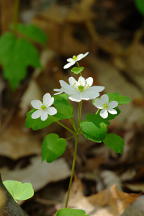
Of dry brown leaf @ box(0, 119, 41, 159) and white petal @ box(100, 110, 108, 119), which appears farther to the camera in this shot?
dry brown leaf @ box(0, 119, 41, 159)

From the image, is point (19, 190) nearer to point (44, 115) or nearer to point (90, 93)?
point (44, 115)

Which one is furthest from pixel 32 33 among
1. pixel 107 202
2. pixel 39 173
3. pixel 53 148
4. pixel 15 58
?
pixel 53 148

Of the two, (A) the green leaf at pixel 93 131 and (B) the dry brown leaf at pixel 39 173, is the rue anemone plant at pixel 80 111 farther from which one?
(B) the dry brown leaf at pixel 39 173

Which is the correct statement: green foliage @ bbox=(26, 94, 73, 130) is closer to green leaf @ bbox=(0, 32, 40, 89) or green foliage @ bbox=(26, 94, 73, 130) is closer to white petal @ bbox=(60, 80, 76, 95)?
white petal @ bbox=(60, 80, 76, 95)

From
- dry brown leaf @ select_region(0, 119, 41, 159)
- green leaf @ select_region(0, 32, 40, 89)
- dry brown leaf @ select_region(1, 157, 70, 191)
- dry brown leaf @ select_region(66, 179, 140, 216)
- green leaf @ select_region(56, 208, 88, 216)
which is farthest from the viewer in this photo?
green leaf @ select_region(0, 32, 40, 89)

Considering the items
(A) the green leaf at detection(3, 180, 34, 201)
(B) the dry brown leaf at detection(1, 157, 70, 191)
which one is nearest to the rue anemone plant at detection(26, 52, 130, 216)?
(A) the green leaf at detection(3, 180, 34, 201)

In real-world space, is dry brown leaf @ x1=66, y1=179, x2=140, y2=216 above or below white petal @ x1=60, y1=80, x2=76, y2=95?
below
